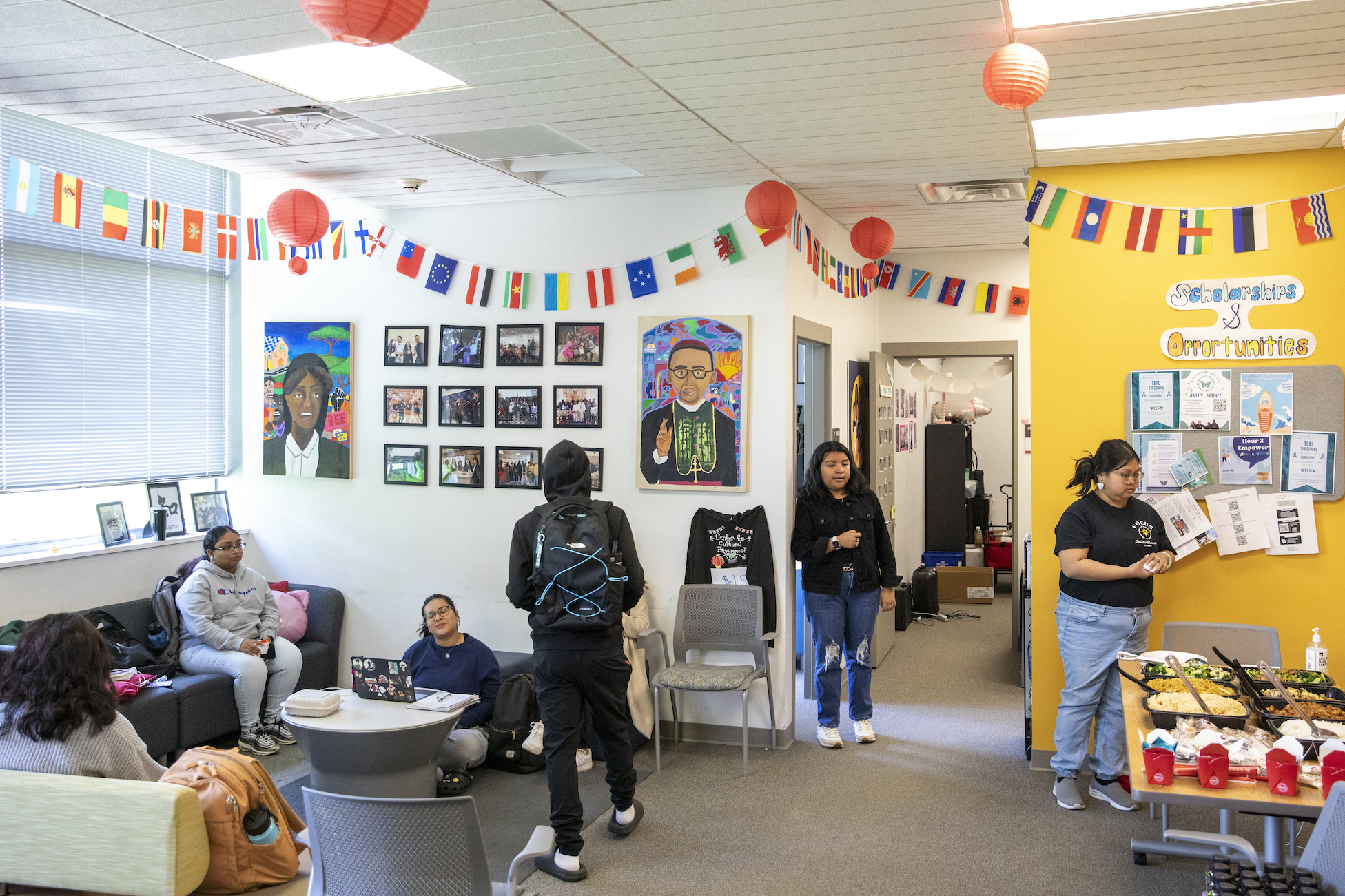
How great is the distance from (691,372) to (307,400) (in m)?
2.36

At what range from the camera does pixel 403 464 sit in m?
5.69

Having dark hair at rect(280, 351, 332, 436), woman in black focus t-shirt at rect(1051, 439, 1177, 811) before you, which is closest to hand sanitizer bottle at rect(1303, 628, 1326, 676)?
woman in black focus t-shirt at rect(1051, 439, 1177, 811)

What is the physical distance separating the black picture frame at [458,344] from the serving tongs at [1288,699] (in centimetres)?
389

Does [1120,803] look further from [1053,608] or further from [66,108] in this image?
[66,108]

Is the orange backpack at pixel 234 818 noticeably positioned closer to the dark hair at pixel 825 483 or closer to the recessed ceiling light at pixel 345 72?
the recessed ceiling light at pixel 345 72

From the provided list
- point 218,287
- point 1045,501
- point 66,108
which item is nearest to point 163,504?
point 218,287

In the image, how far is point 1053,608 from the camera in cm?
459

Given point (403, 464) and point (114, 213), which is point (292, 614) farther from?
point (114, 213)

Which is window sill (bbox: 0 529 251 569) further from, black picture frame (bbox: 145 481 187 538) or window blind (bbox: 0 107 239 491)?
window blind (bbox: 0 107 239 491)

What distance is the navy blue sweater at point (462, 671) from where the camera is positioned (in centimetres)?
462

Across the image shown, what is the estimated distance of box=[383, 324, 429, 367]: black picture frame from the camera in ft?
18.5

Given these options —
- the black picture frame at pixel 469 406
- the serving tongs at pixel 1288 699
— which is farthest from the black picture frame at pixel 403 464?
the serving tongs at pixel 1288 699

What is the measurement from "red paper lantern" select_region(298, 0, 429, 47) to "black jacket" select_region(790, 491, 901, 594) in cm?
347

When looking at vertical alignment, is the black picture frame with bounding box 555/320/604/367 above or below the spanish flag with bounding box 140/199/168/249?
below
